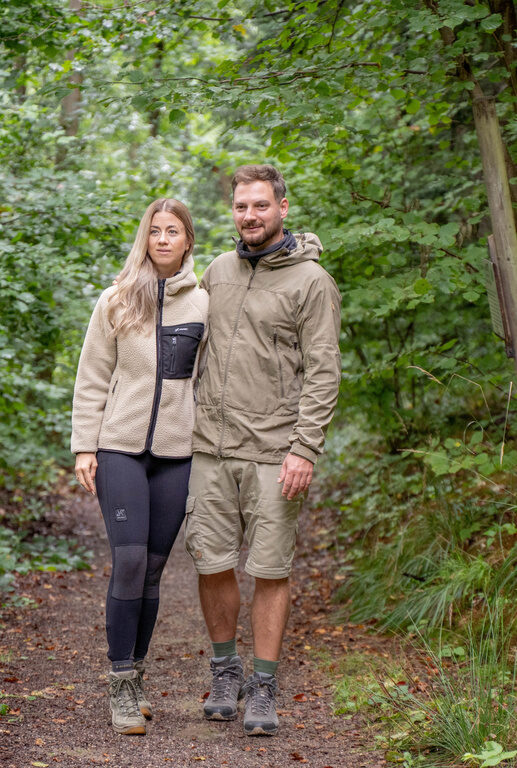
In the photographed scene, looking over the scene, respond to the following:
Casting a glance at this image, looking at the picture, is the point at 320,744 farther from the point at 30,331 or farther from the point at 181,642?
the point at 30,331

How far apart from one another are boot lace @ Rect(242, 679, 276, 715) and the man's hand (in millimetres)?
858

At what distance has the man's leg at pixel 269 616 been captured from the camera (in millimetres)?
3543

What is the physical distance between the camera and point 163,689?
411 cm

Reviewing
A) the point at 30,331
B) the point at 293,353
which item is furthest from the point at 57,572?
the point at 293,353

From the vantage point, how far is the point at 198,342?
3.65 meters

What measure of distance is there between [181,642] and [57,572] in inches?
89.1

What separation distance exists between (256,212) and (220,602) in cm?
182

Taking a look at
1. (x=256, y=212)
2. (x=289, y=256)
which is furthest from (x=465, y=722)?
(x=256, y=212)

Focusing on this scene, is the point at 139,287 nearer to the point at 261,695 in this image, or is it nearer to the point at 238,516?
the point at 238,516

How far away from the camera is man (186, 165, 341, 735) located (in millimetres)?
3477

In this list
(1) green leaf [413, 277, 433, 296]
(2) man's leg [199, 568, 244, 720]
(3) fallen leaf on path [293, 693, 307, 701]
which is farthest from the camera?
(1) green leaf [413, 277, 433, 296]

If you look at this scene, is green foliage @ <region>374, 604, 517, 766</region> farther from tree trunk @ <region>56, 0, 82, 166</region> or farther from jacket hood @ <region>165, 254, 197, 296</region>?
tree trunk @ <region>56, 0, 82, 166</region>

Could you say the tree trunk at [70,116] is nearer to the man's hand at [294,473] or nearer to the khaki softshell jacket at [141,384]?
the khaki softshell jacket at [141,384]

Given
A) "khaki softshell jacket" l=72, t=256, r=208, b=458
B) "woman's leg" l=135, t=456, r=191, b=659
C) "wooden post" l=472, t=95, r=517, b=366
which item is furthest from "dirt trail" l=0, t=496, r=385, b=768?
"wooden post" l=472, t=95, r=517, b=366
